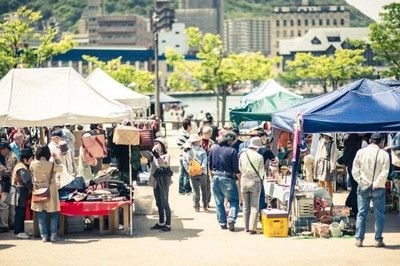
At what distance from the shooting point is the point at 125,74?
64750 mm

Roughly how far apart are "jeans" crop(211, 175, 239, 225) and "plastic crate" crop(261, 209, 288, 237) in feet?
2.55

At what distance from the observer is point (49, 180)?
12.4 m

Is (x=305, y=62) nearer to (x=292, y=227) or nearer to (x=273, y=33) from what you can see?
(x=292, y=227)

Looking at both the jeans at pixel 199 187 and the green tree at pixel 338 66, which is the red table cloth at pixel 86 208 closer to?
the jeans at pixel 199 187

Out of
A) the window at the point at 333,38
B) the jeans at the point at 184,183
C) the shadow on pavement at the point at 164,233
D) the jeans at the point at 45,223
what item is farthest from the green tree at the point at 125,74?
the window at the point at 333,38

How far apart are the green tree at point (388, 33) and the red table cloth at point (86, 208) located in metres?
28.5

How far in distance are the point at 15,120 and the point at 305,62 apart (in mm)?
74994

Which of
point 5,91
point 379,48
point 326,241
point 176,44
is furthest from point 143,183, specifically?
point 176,44

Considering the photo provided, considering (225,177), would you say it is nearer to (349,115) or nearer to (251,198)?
(251,198)

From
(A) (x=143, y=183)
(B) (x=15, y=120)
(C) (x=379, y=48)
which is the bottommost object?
(A) (x=143, y=183)

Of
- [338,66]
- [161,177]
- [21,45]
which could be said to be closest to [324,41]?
[338,66]

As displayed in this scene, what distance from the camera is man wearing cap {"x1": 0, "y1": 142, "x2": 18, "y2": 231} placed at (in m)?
13.3

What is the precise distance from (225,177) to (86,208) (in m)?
2.50

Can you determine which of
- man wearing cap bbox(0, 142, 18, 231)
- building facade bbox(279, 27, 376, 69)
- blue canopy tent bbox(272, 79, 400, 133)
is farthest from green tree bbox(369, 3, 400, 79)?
building facade bbox(279, 27, 376, 69)
